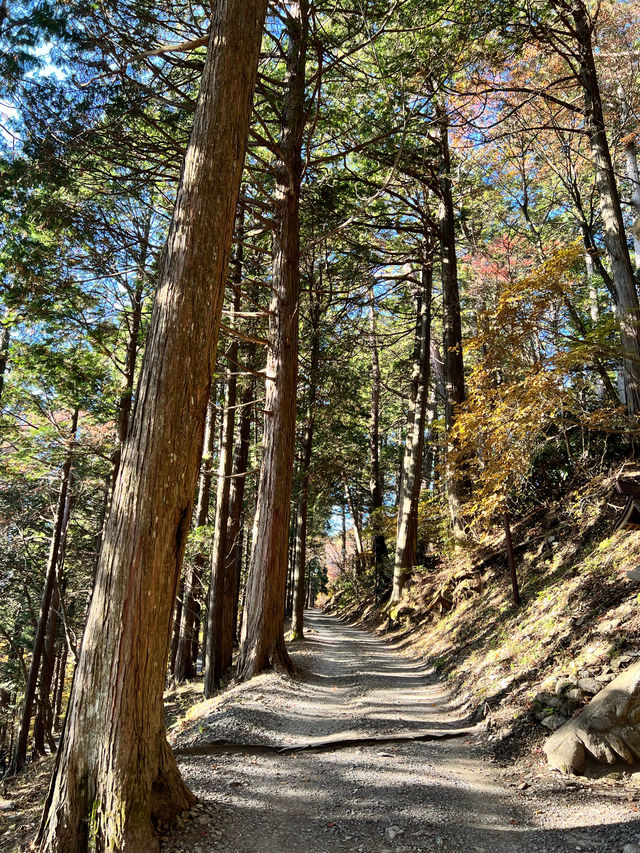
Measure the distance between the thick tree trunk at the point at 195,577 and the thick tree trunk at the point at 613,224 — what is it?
25.5 feet

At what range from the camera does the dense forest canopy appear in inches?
131

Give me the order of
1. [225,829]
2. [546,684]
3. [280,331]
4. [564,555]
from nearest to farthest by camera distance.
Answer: [225,829], [546,684], [564,555], [280,331]

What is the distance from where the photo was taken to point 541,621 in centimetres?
631

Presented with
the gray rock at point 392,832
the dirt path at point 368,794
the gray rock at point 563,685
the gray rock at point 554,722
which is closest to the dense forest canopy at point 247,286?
the dirt path at point 368,794

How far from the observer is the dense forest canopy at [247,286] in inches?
131

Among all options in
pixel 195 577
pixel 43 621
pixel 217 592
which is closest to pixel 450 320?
pixel 217 592

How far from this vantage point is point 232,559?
11953 millimetres

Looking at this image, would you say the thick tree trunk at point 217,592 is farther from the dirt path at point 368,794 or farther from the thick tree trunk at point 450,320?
the thick tree trunk at point 450,320

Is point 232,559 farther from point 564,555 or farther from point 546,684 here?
point 546,684

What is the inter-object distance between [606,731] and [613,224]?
23.1ft

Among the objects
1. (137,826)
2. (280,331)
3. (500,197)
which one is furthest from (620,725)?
(500,197)

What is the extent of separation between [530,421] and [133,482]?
16.4 ft

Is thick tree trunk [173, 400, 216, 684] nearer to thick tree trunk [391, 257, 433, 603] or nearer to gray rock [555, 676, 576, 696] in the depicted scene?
thick tree trunk [391, 257, 433, 603]

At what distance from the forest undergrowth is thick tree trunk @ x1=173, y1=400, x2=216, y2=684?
5476 mm
